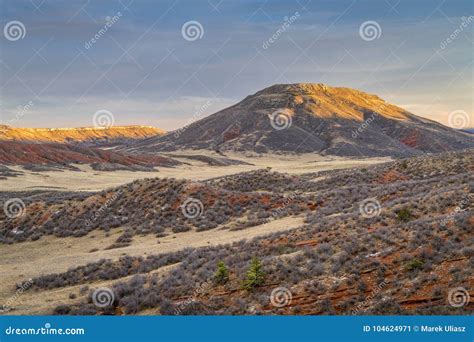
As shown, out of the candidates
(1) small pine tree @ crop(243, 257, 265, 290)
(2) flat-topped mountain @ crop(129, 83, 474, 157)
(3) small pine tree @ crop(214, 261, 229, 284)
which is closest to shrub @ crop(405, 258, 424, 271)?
(1) small pine tree @ crop(243, 257, 265, 290)

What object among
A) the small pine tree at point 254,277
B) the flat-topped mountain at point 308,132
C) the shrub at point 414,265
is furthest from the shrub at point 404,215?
the flat-topped mountain at point 308,132

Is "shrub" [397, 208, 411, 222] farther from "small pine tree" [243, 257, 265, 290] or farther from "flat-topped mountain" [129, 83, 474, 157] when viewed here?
"flat-topped mountain" [129, 83, 474, 157]

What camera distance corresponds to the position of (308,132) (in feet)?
540

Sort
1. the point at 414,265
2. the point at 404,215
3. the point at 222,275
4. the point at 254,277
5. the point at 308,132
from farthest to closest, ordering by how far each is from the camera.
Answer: the point at 308,132 < the point at 404,215 < the point at 222,275 < the point at 254,277 < the point at 414,265

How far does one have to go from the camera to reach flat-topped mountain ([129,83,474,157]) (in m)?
153

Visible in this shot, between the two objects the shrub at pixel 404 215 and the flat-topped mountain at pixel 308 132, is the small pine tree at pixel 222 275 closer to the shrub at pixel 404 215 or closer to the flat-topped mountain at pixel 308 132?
the shrub at pixel 404 215

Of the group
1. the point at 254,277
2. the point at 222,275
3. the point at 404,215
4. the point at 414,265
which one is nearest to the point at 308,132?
the point at 404,215

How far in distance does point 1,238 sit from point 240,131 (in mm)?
144615

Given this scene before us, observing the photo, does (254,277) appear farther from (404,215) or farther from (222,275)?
(404,215)

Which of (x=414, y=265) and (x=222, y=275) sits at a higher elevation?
(x=414, y=265)

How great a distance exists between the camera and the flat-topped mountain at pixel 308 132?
15300cm

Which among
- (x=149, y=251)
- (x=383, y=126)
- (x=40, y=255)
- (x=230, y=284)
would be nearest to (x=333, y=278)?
(x=230, y=284)

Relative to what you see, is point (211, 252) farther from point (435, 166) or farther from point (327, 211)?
point (435, 166)

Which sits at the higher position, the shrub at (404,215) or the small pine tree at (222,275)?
the shrub at (404,215)
